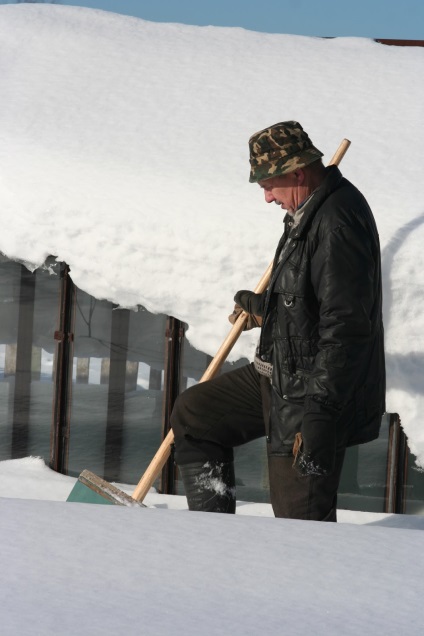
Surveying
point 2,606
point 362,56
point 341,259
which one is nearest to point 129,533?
point 2,606

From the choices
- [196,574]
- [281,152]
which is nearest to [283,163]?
[281,152]

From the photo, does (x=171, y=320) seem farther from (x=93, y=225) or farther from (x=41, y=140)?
(x=41, y=140)

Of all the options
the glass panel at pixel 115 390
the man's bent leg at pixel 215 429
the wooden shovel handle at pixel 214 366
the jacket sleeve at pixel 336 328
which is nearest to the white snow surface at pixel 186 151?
the glass panel at pixel 115 390

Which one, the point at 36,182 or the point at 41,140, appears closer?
the point at 36,182

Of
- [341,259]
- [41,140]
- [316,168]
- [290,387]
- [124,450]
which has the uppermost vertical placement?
[41,140]

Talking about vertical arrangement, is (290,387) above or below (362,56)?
below

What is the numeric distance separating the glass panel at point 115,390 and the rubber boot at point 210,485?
3.86 ft

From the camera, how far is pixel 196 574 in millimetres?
1786

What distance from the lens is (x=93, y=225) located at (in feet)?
16.1

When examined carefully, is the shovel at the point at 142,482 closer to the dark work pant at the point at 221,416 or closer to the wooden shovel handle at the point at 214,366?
the wooden shovel handle at the point at 214,366

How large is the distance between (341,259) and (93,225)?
6.84 ft

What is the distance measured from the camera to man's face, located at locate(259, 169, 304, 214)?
10.7 feet

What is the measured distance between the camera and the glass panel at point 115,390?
16.3ft

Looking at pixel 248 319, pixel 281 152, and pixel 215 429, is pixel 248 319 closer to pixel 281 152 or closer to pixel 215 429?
pixel 215 429
